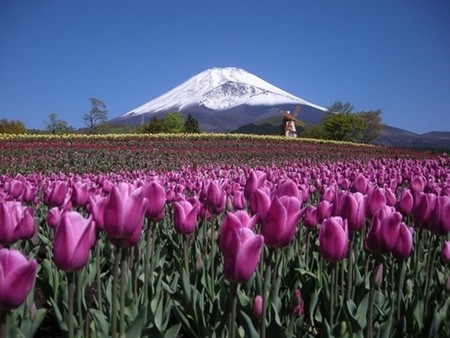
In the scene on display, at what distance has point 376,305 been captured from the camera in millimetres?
2521

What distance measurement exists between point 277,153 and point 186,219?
20.1 meters

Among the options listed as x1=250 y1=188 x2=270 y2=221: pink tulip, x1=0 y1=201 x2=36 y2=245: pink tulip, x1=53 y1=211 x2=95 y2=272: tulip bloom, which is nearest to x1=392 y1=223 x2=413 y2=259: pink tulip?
x1=250 y1=188 x2=270 y2=221: pink tulip

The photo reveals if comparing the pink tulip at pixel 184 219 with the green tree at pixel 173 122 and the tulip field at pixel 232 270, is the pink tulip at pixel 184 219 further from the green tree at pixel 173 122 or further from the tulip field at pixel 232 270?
the green tree at pixel 173 122

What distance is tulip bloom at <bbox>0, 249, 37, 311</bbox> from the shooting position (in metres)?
1.23

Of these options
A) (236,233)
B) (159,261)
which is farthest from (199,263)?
(236,233)

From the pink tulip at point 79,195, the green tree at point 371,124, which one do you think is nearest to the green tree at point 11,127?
the green tree at point 371,124

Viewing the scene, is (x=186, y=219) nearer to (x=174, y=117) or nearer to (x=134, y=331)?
(x=134, y=331)

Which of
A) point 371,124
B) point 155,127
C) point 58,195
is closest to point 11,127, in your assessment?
point 155,127

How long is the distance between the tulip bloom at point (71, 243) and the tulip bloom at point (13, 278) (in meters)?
0.23

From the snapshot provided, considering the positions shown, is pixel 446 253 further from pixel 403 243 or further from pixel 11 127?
pixel 11 127

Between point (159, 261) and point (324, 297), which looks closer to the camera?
point (324, 297)

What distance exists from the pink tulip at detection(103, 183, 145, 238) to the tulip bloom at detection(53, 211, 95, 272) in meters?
0.13

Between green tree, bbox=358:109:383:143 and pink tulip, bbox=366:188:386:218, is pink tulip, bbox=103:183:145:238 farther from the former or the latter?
green tree, bbox=358:109:383:143

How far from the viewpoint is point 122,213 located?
5.35 feet
